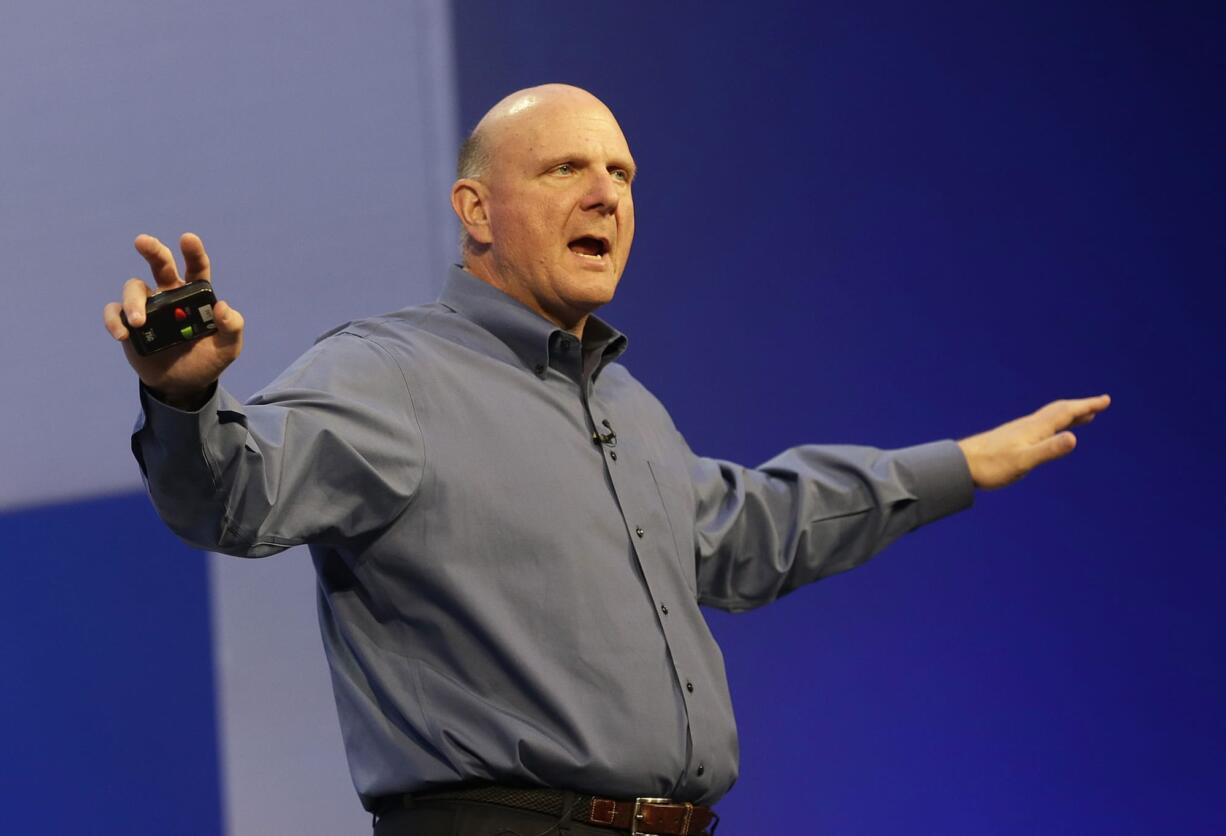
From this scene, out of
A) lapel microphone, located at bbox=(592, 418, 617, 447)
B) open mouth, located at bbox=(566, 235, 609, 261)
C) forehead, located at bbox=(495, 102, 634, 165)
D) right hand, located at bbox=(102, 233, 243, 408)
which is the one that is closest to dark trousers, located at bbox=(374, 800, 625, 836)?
lapel microphone, located at bbox=(592, 418, 617, 447)

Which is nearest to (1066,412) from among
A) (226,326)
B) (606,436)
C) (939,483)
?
(939,483)

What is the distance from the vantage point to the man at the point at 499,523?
1507 mm

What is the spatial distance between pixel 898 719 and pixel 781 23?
52.9 inches

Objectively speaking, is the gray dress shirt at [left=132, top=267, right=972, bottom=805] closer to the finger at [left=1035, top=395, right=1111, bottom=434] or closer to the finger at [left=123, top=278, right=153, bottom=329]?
the finger at [left=123, top=278, right=153, bottom=329]

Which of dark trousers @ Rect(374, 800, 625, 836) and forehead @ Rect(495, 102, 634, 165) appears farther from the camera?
forehead @ Rect(495, 102, 634, 165)

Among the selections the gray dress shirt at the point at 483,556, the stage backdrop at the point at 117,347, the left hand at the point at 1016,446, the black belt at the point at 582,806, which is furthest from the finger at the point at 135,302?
the left hand at the point at 1016,446

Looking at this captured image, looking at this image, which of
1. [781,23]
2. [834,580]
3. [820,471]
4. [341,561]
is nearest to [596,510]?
[341,561]

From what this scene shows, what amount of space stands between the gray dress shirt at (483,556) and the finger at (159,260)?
0.18 m

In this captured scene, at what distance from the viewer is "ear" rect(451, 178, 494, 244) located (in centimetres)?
201

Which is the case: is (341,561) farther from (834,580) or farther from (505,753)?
(834,580)

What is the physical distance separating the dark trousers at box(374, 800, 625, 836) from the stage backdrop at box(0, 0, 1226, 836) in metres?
0.86

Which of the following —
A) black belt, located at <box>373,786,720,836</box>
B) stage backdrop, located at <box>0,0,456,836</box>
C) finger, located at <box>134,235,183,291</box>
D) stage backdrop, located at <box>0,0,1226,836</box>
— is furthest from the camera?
stage backdrop, located at <box>0,0,1226,836</box>

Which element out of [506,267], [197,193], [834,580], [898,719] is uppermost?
[197,193]

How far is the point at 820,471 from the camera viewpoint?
7.14ft
